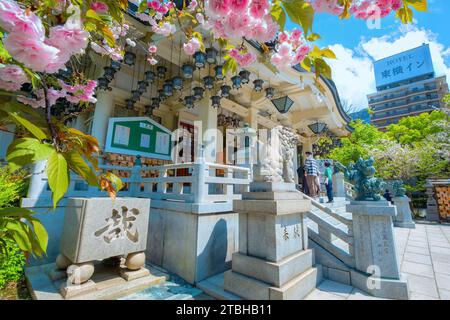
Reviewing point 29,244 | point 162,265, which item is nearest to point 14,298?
point 162,265

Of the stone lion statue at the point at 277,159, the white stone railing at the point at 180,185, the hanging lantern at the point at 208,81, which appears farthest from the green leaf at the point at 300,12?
the hanging lantern at the point at 208,81

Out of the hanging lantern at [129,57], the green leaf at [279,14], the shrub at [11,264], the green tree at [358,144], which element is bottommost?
the shrub at [11,264]

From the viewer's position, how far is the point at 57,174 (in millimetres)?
895

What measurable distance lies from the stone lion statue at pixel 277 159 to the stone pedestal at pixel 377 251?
139 centimetres

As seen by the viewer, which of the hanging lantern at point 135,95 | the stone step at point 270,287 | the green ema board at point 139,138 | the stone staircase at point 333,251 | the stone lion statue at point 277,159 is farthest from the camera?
the hanging lantern at point 135,95

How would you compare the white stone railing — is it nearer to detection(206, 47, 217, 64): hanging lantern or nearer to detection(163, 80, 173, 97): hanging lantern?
detection(163, 80, 173, 97): hanging lantern

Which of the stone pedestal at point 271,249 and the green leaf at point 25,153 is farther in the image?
the stone pedestal at point 271,249

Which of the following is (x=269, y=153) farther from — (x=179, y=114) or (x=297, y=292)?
(x=179, y=114)

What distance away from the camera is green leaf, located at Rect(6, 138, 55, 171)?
2.83 feet

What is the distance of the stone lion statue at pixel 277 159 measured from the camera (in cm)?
378

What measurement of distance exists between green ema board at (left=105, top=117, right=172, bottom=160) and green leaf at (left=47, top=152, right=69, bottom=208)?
637 cm

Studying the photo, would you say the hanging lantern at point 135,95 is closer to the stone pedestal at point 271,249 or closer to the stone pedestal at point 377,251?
the stone pedestal at point 271,249

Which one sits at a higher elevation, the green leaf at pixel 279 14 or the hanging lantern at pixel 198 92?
the hanging lantern at pixel 198 92

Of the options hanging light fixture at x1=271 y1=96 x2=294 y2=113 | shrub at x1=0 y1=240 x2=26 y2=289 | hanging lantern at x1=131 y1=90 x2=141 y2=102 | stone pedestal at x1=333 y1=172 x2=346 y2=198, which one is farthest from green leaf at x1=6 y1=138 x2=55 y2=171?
stone pedestal at x1=333 y1=172 x2=346 y2=198
